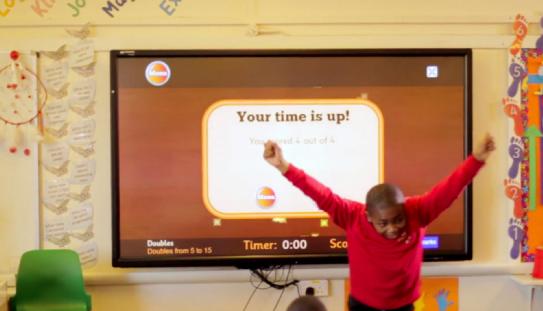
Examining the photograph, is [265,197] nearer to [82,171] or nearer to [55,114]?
[82,171]

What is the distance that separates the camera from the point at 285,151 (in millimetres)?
2828

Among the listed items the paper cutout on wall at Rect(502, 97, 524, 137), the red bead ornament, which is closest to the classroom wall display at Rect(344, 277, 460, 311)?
the paper cutout on wall at Rect(502, 97, 524, 137)

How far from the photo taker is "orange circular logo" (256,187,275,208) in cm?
283

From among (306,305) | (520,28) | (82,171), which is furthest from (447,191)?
(82,171)

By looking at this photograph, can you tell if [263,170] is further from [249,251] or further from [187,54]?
[187,54]

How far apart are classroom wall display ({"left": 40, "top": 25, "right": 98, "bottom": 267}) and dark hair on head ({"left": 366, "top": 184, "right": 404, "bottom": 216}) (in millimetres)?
1621

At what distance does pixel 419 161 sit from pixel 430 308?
87cm

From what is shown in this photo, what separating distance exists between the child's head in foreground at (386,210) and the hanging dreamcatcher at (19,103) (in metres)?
1.88

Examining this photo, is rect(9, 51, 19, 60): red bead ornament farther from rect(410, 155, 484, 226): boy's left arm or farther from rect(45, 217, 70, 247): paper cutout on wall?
rect(410, 155, 484, 226): boy's left arm

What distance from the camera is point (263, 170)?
2.83 m

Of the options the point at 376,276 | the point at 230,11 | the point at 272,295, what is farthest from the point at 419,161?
the point at 230,11

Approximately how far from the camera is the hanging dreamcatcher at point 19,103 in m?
2.81

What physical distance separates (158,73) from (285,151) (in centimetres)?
82

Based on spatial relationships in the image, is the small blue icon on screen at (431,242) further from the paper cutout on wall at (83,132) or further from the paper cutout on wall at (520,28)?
the paper cutout on wall at (83,132)
